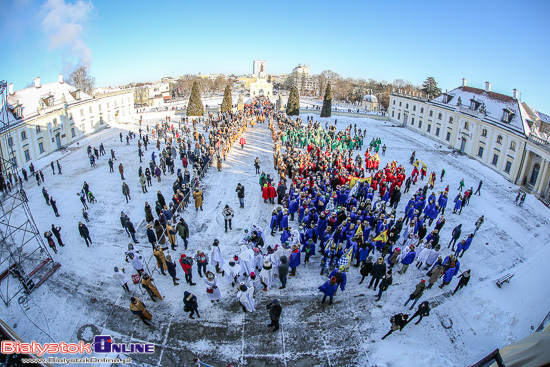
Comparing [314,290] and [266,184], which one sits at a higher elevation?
[266,184]

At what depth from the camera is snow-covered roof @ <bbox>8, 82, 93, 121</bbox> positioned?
25453 millimetres

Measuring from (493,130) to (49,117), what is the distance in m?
39.0

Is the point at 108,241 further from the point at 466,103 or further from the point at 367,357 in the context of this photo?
the point at 466,103

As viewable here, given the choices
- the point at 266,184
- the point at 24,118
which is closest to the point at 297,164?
the point at 266,184

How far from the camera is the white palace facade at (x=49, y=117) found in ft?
76.3

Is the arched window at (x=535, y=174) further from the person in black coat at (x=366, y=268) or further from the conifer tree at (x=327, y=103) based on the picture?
the conifer tree at (x=327, y=103)

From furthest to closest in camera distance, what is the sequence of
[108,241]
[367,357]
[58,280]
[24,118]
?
[24,118] < [108,241] < [58,280] < [367,357]

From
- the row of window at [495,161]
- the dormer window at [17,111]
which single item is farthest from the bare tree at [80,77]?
the row of window at [495,161]

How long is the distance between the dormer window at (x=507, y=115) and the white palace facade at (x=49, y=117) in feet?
119

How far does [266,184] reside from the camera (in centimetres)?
1531

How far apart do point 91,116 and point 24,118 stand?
10.5 metres

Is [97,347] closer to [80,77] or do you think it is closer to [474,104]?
[474,104]

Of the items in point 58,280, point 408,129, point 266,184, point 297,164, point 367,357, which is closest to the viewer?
point 367,357

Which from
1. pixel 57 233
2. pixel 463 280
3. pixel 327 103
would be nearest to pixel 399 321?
pixel 463 280
